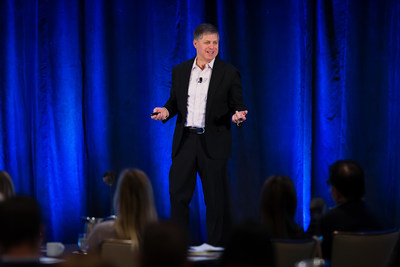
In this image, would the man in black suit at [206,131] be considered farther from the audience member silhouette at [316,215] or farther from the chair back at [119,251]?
the chair back at [119,251]

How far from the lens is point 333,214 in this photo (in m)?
2.71

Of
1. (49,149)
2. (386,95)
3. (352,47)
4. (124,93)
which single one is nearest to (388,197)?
(386,95)

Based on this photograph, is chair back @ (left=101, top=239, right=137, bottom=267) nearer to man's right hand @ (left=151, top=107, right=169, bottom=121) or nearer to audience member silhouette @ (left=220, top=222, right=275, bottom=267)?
audience member silhouette @ (left=220, top=222, right=275, bottom=267)

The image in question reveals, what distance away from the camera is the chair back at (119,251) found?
2.32m

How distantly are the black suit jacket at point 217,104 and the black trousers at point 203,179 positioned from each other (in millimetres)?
55

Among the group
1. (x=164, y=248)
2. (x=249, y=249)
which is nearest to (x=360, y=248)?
(x=249, y=249)

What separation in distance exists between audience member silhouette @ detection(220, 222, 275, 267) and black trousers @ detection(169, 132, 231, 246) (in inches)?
91.9

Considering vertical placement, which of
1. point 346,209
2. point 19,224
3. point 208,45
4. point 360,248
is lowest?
point 360,248

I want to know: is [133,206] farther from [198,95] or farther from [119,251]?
[198,95]

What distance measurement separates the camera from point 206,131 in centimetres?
409

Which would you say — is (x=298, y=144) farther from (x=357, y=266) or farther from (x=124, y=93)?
(x=357, y=266)

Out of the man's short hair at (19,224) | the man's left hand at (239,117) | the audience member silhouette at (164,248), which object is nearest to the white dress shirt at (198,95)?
the man's left hand at (239,117)

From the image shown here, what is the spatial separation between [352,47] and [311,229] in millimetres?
2879

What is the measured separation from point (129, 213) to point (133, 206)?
43 millimetres
